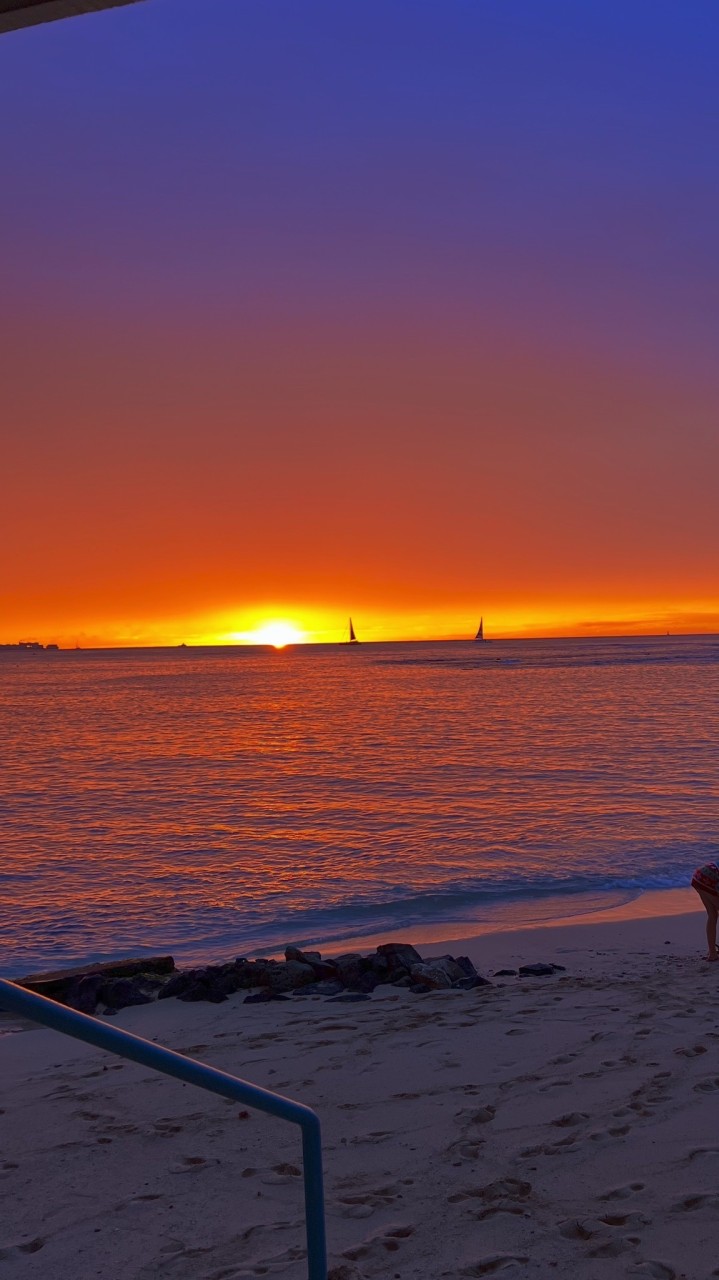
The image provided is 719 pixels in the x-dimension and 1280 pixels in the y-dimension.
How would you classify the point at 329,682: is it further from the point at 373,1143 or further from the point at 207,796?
the point at 373,1143

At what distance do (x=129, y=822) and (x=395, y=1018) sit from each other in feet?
47.6

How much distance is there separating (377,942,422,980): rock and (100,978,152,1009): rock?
2425mm

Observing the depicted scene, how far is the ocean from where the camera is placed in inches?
522

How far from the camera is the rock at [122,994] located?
30.3 ft

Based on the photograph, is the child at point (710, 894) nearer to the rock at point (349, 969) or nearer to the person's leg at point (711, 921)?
the person's leg at point (711, 921)

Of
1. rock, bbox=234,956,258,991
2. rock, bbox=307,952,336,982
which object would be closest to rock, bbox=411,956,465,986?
rock, bbox=307,952,336,982

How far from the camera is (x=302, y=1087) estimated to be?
21.2ft

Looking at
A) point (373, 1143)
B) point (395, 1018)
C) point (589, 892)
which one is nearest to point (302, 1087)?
point (373, 1143)

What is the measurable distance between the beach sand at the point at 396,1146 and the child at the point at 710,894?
1.83 meters

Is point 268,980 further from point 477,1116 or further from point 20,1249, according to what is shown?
point 20,1249

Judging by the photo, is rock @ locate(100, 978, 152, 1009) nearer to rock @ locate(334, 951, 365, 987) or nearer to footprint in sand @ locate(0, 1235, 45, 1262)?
rock @ locate(334, 951, 365, 987)

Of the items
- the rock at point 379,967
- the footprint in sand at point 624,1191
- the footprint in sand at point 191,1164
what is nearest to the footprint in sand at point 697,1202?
the footprint in sand at point 624,1191

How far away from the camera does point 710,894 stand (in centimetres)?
1019

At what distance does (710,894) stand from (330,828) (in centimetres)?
1095
